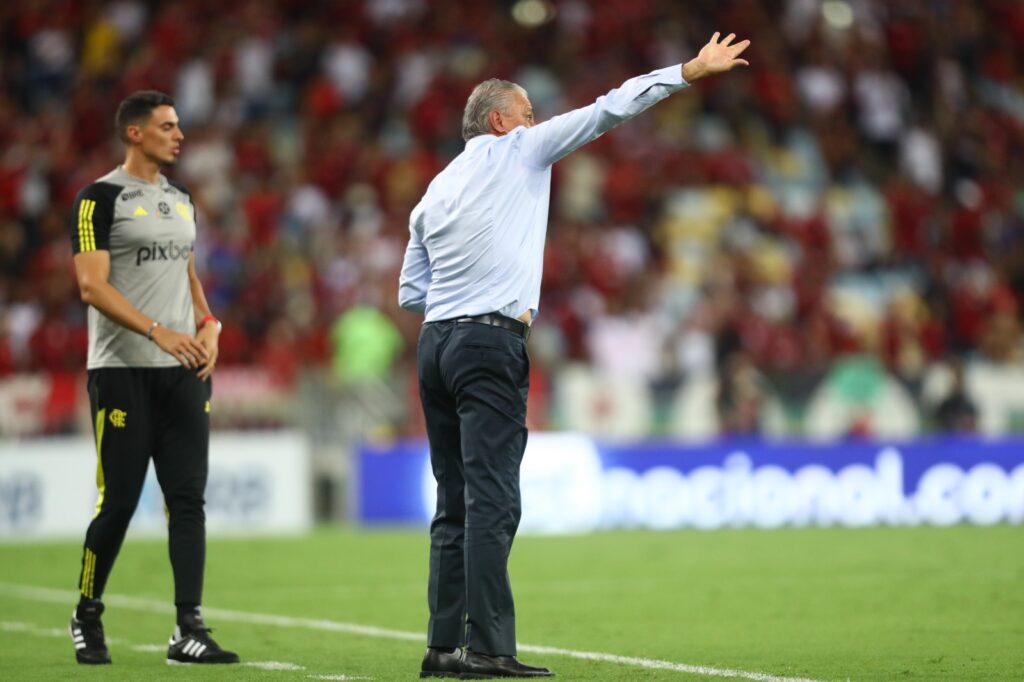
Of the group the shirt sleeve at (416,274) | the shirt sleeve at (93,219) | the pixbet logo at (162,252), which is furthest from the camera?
the pixbet logo at (162,252)

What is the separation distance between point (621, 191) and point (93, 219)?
16030 mm

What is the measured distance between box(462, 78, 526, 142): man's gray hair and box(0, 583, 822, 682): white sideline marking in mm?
2076

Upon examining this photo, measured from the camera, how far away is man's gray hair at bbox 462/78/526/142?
635cm

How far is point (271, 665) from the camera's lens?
7.05 meters

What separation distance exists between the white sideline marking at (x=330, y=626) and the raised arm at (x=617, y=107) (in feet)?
6.51

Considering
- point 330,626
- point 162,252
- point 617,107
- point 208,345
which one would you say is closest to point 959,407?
point 330,626

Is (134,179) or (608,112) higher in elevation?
(134,179)

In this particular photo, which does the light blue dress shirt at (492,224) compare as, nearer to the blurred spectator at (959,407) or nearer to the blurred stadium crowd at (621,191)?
the blurred stadium crowd at (621,191)

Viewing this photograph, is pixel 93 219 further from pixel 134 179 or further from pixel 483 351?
pixel 483 351

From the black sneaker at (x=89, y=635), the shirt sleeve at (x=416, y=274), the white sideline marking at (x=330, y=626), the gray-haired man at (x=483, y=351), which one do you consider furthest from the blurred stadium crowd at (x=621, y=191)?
the gray-haired man at (x=483, y=351)

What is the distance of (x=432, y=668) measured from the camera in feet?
20.9

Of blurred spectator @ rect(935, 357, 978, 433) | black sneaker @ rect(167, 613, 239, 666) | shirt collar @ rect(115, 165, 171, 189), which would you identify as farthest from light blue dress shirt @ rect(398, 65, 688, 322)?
blurred spectator @ rect(935, 357, 978, 433)

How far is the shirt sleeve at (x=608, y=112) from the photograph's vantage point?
5.95m

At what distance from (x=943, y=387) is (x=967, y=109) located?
799 cm
